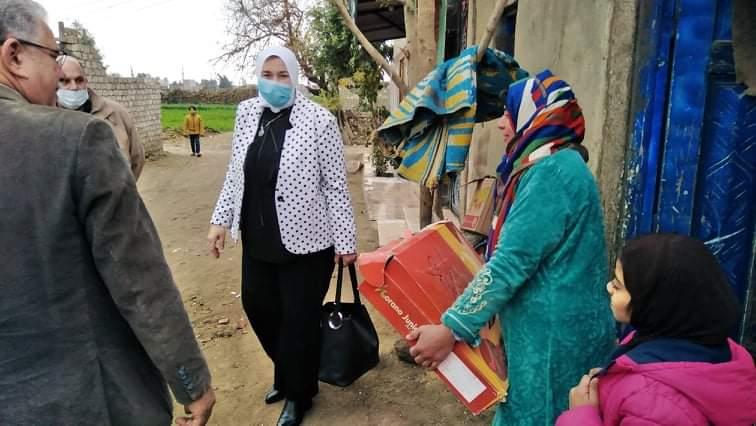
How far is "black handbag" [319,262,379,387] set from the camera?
277 centimetres

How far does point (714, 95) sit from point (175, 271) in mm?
4929

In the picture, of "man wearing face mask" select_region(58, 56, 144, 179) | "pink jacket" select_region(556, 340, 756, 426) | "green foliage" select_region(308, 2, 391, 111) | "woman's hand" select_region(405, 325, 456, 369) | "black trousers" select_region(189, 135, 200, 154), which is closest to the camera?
"pink jacket" select_region(556, 340, 756, 426)

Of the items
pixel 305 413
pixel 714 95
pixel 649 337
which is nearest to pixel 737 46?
pixel 714 95

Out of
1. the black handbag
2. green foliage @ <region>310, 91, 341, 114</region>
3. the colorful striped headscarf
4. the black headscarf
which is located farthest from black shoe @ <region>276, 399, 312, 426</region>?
green foliage @ <region>310, 91, 341, 114</region>

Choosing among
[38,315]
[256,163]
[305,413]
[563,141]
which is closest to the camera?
[38,315]

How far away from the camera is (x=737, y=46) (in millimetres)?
1742

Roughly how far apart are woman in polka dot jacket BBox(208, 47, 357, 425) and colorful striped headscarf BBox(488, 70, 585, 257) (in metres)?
1.11

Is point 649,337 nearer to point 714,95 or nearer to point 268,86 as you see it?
point 714,95

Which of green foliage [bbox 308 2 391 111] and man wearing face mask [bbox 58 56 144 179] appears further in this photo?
green foliage [bbox 308 2 391 111]

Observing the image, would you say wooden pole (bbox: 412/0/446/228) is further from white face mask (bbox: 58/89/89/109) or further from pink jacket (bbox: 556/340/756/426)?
white face mask (bbox: 58/89/89/109)

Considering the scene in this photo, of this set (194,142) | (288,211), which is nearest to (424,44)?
(288,211)

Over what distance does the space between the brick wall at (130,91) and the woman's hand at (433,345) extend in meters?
12.8

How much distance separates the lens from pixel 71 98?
11.0 ft

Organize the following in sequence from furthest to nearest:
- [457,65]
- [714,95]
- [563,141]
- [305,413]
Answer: [305,413] < [457,65] < [714,95] < [563,141]
